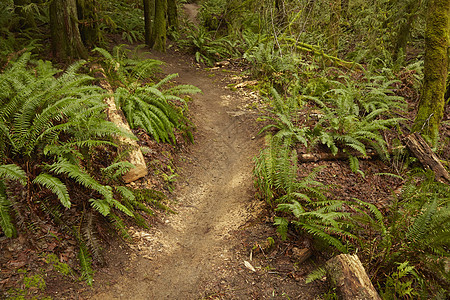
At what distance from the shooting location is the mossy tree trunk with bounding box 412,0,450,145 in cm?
639

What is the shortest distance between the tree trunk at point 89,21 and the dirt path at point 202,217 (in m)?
3.60

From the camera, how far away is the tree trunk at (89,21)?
25.9 feet

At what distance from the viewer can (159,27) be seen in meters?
11.2

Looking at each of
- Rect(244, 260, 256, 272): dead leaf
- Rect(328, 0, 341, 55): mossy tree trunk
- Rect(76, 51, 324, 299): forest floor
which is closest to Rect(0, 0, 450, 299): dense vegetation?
Rect(76, 51, 324, 299): forest floor

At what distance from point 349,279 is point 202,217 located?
262 centimetres

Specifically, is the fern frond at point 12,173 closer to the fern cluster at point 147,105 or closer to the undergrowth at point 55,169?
the undergrowth at point 55,169

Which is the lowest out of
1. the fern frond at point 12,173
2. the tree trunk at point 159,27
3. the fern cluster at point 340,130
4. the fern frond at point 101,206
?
the fern cluster at point 340,130

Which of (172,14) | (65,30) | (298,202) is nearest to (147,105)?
(65,30)

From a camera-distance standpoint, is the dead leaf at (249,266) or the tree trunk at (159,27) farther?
the tree trunk at (159,27)

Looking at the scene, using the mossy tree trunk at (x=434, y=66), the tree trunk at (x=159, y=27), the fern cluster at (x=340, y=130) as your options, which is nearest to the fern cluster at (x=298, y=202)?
the fern cluster at (x=340, y=130)

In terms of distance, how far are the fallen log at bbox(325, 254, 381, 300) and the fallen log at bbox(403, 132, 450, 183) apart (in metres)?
4.10

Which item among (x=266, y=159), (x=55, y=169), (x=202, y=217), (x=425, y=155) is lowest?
(x=202, y=217)

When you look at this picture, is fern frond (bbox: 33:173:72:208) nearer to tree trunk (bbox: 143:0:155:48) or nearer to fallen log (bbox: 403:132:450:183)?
fallen log (bbox: 403:132:450:183)

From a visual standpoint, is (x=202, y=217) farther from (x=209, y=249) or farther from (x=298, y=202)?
(x=298, y=202)
